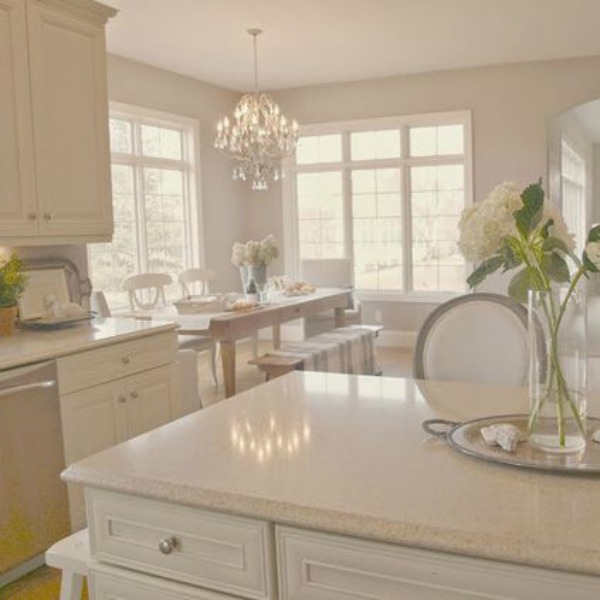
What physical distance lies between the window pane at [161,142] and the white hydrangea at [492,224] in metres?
5.72

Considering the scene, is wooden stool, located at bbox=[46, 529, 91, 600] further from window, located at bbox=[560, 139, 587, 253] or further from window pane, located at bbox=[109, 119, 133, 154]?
window, located at bbox=[560, 139, 587, 253]

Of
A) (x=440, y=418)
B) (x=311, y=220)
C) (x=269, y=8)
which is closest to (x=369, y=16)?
(x=269, y=8)

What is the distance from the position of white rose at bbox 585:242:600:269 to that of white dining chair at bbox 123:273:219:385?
12.2ft

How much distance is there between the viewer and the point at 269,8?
5.02 metres

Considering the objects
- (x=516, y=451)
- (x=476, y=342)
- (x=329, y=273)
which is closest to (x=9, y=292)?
(x=476, y=342)

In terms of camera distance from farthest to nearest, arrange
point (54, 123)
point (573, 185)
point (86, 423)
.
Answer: point (573, 185), point (54, 123), point (86, 423)

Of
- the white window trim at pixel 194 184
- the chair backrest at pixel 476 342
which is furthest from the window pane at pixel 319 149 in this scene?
the chair backrest at pixel 476 342

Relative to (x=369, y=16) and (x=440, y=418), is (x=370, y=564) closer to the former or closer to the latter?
(x=440, y=418)

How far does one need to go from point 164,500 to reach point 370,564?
0.38 m

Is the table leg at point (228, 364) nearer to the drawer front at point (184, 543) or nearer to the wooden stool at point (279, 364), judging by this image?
the wooden stool at point (279, 364)

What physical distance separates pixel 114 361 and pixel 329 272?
4.18 m

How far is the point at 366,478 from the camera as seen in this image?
1238 mm

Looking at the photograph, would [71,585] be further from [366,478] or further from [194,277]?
[194,277]

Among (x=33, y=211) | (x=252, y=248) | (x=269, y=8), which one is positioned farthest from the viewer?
(x=252, y=248)
